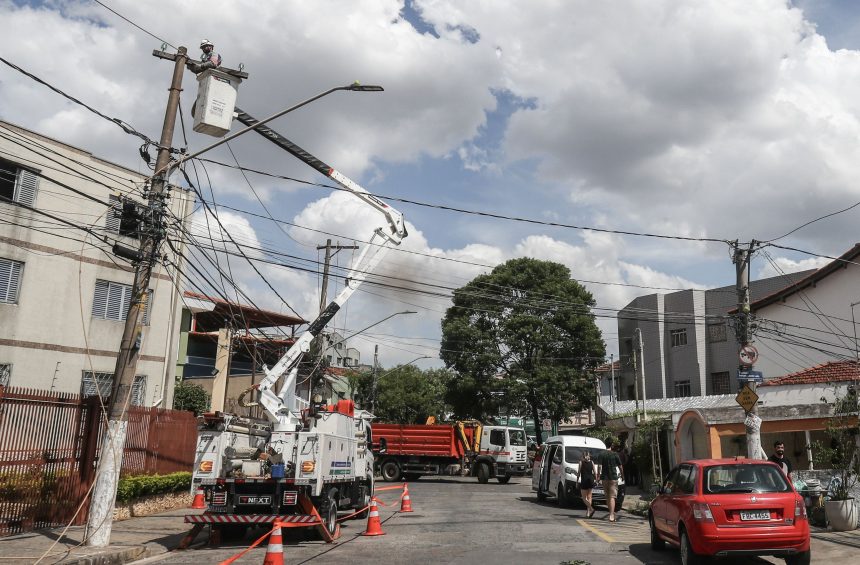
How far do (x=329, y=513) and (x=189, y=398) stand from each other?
23.1 m

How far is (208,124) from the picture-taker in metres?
12.2

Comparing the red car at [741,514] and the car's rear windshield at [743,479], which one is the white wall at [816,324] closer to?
the car's rear windshield at [743,479]

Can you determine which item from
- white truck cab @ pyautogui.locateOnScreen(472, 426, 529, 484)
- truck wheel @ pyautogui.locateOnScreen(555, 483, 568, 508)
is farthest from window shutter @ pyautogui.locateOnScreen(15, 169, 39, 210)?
white truck cab @ pyautogui.locateOnScreen(472, 426, 529, 484)

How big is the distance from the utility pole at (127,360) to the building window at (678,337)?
127 feet

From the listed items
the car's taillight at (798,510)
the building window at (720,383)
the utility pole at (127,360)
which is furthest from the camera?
the building window at (720,383)

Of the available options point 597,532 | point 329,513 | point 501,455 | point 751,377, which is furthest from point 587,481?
point 501,455

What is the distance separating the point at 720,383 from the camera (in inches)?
1665

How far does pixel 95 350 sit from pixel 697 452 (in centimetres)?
2095

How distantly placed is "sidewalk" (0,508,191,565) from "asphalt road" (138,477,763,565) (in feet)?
1.35

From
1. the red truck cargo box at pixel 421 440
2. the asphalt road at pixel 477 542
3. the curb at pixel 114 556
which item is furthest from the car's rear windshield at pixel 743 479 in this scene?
the red truck cargo box at pixel 421 440

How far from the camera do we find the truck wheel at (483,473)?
99.6 ft

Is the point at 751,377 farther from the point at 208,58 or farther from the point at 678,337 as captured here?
the point at 678,337

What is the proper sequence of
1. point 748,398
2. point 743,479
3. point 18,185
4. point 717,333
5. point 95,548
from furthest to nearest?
point 717,333, point 18,185, point 748,398, point 95,548, point 743,479

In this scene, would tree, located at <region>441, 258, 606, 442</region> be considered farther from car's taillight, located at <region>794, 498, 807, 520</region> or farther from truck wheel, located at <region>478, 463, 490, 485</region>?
car's taillight, located at <region>794, 498, 807, 520</region>
